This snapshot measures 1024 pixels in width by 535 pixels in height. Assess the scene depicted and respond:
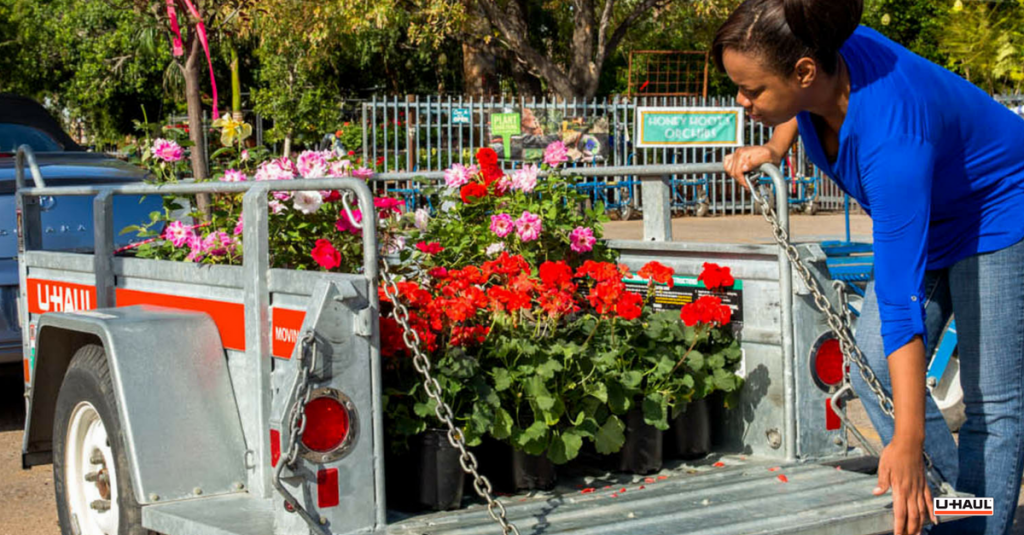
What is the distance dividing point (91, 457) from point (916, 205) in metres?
2.77

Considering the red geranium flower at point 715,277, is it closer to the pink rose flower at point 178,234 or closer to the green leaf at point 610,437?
the green leaf at point 610,437

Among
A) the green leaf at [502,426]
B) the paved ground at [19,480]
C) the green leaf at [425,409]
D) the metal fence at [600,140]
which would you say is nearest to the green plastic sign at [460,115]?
the metal fence at [600,140]

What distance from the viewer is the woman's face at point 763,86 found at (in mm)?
2736

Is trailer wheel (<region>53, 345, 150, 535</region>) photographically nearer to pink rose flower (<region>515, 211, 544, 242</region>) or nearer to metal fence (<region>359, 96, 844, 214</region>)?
pink rose flower (<region>515, 211, 544, 242</region>)

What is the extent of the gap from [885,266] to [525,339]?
4.54 ft

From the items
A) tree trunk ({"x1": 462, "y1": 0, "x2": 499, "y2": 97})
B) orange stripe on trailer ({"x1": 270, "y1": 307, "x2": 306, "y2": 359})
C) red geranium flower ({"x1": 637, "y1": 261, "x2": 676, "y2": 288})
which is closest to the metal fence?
tree trunk ({"x1": 462, "y1": 0, "x2": 499, "y2": 97})

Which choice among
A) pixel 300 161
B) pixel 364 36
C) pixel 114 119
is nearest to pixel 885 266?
pixel 300 161

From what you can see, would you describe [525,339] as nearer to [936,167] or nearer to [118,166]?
[936,167]

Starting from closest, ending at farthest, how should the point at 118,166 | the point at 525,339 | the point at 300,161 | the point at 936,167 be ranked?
the point at 936,167, the point at 525,339, the point at 300,161, the point at 118,166

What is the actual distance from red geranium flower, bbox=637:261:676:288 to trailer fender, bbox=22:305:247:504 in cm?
150

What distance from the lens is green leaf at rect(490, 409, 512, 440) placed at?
3473 mm

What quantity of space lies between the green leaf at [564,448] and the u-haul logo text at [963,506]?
42.9 inches

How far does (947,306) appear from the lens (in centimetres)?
316

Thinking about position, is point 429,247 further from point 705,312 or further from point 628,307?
point 705,312
